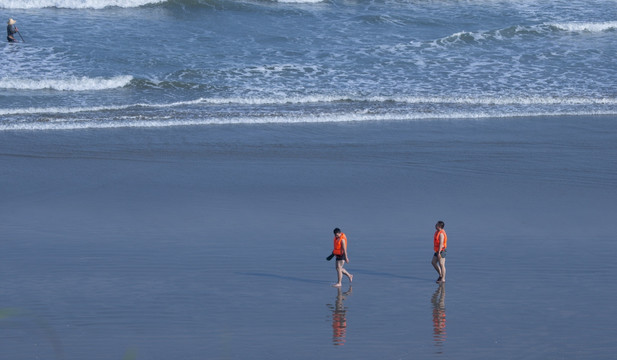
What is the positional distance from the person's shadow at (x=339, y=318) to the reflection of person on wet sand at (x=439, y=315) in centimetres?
117

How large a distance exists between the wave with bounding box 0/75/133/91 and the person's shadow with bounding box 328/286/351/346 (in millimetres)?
15513

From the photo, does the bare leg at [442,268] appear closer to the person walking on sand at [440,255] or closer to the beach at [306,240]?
the person walking on sand at [440,255]

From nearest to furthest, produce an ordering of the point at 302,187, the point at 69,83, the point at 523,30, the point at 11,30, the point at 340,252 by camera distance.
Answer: the point at 340,252 → the point at 302,187 → the point at 69,83 → the point at 11,30 → the point at 523,30

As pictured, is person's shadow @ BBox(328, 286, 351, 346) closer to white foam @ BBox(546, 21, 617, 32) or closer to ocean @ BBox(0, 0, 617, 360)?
ocean @ BBox(0, 0, 617, 360)

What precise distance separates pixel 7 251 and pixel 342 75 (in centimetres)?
1509

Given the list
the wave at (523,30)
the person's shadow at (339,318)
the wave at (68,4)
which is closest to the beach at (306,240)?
the person's shadow at (339,318)

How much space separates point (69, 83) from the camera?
2388 centimetres

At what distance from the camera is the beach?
31.2 feet

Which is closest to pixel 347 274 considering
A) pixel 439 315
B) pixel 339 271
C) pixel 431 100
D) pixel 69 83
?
pixel 339 271

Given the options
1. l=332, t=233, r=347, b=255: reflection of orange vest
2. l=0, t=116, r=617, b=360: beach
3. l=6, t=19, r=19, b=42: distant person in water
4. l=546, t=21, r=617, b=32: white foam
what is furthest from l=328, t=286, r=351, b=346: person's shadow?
l=546, t=21, r=617, b=32: white foam

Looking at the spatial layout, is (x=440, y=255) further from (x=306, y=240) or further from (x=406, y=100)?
(x=406, y=100)

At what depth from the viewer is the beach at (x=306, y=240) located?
951 cm

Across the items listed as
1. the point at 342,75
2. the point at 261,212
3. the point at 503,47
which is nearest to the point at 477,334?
the point at 261,212

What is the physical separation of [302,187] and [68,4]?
2082 centimetres
